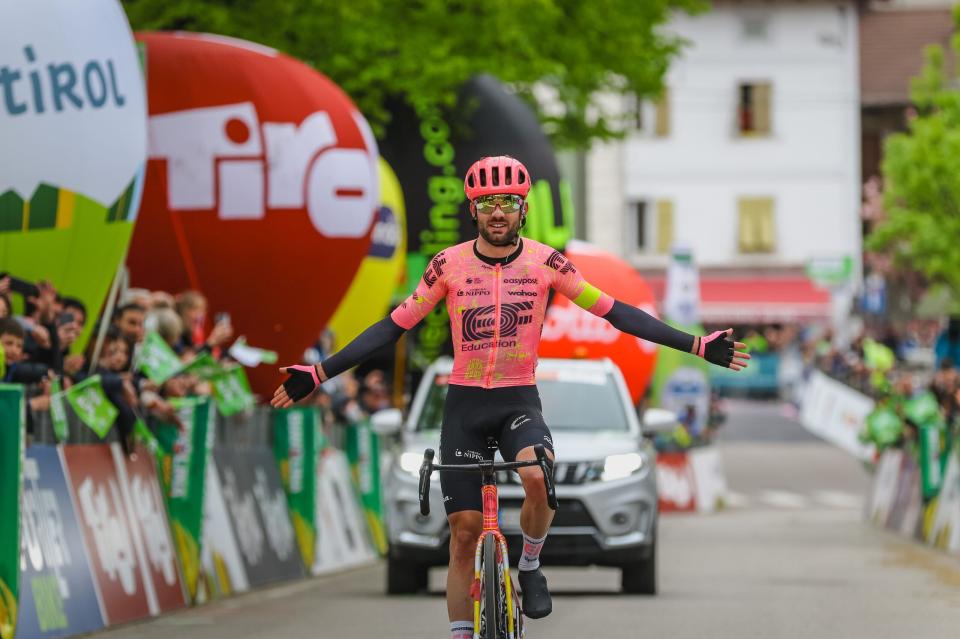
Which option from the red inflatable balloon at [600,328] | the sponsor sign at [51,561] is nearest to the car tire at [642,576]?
the sponsor sign at [51,561]

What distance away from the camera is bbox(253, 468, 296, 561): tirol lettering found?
59.2 feet

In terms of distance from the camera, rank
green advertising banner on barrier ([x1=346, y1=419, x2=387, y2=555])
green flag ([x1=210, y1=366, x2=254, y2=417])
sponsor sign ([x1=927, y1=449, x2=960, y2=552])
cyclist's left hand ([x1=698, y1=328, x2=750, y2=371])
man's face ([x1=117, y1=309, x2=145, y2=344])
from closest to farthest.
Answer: cyclist's left hand ([x1=698, y1=328, x2=750, y2=371]) < man's face ([x1=117, y1=309, x2=145, y2=344]) < green flag ([x1=210, y1=366, x2=254, y2=417]) < green advertising banner on barrier ([x1=346, y1=419, x2=387, y2=555]) < sponsor sign ([x1=927, y1=449, x2=960, y2=552])

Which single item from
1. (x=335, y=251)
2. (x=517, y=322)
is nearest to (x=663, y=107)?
(x=335, y=251)

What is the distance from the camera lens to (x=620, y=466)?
16406mm

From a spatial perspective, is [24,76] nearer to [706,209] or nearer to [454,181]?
[454,181]

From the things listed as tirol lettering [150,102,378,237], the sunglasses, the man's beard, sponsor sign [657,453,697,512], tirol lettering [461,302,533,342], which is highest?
tirol lettering [150,102,378,237]

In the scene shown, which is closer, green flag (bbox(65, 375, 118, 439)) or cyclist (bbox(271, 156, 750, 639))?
cyclist (bbox(271, 156, 750, 639))

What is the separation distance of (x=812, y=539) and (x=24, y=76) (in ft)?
45.0

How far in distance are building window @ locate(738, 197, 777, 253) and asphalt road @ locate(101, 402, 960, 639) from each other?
44.6 metres

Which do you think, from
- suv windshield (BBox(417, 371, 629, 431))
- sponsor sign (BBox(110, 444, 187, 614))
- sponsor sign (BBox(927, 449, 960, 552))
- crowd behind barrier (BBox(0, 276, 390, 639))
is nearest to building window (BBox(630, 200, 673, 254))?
sponsor sign (BBox(927, 449, 960, 552))

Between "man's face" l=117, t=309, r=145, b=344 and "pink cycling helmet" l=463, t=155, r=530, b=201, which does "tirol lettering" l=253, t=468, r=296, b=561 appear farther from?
"pink cycling helmet" l=463, t=155, r=530, b=201

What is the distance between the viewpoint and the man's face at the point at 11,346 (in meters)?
12.9

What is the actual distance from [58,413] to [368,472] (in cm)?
943

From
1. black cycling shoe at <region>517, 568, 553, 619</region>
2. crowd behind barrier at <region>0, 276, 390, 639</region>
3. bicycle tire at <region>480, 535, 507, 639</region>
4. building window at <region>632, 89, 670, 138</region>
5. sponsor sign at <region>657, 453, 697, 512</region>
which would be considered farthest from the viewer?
building window at <region>632, 89, 670, 138</region>
